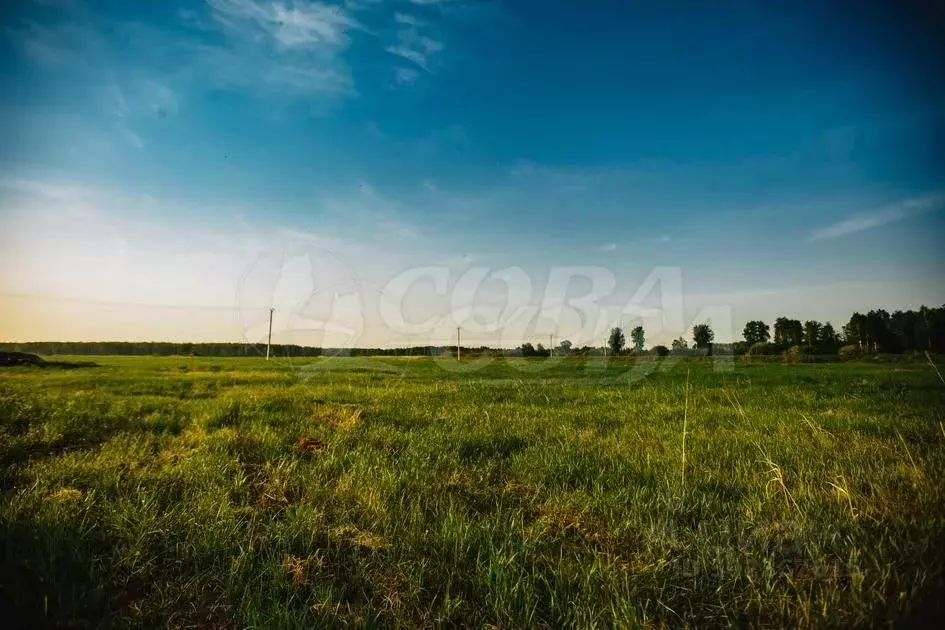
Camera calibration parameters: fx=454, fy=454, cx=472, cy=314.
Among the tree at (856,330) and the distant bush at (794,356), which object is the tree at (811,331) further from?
the distant bush at (794,356)

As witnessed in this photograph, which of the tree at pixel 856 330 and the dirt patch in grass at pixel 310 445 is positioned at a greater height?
the tree at pixel 856 330

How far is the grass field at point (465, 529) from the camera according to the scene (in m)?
2.22

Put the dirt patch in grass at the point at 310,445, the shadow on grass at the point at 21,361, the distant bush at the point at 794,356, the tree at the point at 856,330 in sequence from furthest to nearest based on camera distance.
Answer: the tree at the point at 856,330 < the distant bush at the point at 794,356 < the shadow on grass at the point at 21,361 < the dirt patch in grass at the point at 310,445

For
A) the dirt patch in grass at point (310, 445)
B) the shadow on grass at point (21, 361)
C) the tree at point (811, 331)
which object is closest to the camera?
the dirt patch in grass at point (310, 445)

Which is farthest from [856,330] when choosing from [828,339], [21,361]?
[21,361]

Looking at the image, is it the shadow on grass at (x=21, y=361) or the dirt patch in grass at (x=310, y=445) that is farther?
the shadow on grass at (x=21, y=361)

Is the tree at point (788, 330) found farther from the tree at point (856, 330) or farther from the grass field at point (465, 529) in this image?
the grass field at point (465, 529)

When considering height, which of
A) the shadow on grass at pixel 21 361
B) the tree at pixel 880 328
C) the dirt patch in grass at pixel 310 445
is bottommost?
the shadow on grass at pixel 21 361

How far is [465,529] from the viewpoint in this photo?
3.20 m

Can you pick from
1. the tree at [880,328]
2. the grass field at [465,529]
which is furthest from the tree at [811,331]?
the grass field at [465,529]

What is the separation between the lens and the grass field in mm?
2225

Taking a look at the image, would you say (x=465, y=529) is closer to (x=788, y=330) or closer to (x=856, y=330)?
(x=856, y=330)

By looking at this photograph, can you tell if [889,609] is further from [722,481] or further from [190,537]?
[190,537]

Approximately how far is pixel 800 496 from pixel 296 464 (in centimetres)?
475
